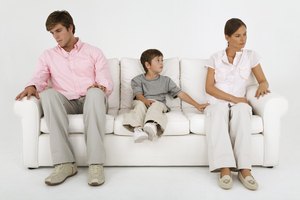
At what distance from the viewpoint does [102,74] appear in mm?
3426

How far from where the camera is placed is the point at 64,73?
11.4 ft

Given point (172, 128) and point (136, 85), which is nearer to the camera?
point (172, 128)

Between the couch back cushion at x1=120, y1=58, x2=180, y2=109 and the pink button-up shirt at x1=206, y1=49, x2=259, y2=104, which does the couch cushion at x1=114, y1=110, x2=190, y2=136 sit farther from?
the couch back cushion at x1=120, y1=58, x2=180, y2=109

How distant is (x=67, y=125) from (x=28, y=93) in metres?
0.36

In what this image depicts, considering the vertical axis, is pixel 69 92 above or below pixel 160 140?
above

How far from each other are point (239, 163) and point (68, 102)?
1.26 m

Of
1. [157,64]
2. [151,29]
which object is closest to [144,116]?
[157,64]

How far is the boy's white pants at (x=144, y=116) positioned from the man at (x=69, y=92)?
0.19m

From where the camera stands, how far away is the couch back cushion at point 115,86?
384cm

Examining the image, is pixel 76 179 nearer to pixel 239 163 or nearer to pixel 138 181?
pixel 138 181

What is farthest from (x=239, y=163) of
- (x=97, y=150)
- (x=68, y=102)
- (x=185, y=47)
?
(x=185, y=47)

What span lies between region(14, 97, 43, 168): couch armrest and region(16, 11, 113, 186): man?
67mm

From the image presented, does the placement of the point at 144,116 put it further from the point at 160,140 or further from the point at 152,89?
the point at 152,89

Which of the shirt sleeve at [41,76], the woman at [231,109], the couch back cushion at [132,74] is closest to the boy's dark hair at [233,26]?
the woman at [231,109]
